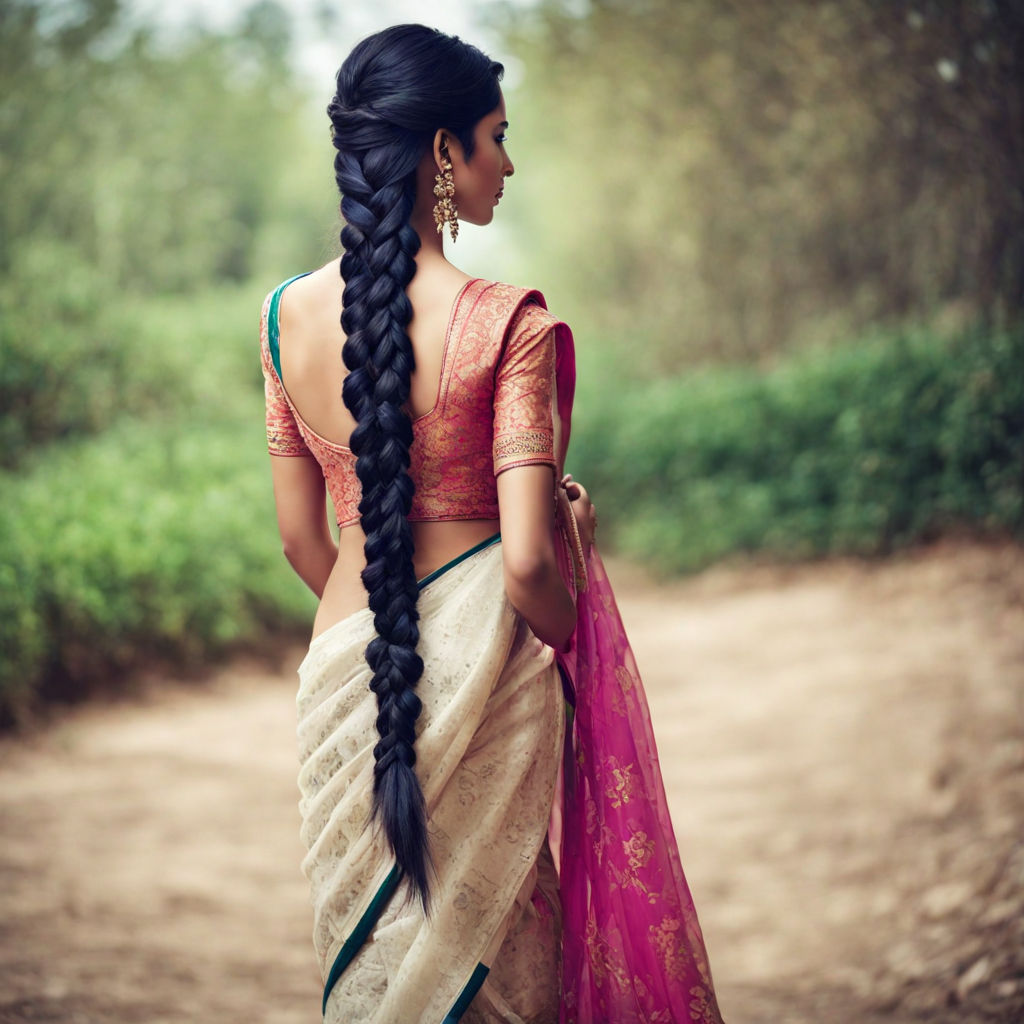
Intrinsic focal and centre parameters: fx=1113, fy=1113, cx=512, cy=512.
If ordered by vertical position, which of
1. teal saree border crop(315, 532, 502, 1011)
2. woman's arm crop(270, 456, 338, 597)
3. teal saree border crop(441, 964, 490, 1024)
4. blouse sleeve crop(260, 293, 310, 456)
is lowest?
A: teal saree border crop(441, 964, 490, 1024)

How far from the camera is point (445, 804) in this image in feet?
5.28

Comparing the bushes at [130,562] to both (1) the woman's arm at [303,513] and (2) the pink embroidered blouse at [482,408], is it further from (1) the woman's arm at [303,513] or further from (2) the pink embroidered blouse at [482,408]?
(2) the pink embroidered blouse at [482,408]

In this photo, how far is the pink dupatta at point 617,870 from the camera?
1.71 metres

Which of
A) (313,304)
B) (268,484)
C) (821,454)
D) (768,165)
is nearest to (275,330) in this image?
(313,304)

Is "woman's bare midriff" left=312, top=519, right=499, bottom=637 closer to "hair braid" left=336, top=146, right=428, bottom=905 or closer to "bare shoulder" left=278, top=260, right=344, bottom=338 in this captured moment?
"hair braid" left=336, top=146, right=428, bottom=905

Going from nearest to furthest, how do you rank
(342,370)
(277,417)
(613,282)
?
(342,370) < (277,417) < (613,282)

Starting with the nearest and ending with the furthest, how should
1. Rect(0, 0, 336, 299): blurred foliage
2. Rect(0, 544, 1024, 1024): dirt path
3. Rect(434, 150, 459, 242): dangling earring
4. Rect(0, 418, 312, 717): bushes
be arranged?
Rect(434, 150, 459, 242): dangling earring
Rect(0, 544, 1024, 1024): dirt path
Rect(0, 418, 312, 717): bushes
Rect(0, 0, 336, 299): blurred foliage

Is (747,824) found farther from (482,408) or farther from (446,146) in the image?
(446,146)

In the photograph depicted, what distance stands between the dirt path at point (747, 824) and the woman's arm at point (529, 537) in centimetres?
180

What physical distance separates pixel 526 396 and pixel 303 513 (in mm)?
461

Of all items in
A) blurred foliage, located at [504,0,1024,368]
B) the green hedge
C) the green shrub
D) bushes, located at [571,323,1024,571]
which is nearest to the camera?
the green hedge

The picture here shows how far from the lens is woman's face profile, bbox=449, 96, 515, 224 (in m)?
1.61

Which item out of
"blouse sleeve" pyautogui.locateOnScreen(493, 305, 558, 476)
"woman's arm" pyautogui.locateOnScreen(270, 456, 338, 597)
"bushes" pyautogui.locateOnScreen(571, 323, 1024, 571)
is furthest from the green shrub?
"blouse sleeve" pyautogui.locateOnScreen(493, 305, 558, 476)

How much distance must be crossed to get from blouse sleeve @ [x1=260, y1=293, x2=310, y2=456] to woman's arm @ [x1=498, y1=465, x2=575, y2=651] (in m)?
0.38
